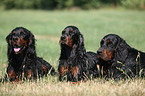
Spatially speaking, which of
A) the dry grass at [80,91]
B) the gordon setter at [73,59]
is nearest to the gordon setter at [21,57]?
the gordon setter at [73,59]

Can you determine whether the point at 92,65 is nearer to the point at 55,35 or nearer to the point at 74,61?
the point at 74,61

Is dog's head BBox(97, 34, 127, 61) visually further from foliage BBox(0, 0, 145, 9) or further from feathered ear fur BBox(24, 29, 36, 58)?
foliage BBox(0, 0, 145, 9)

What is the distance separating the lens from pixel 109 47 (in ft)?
19.4

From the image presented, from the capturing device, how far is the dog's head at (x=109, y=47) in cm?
577

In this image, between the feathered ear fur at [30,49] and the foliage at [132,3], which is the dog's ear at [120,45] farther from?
the foliage at [132,3]

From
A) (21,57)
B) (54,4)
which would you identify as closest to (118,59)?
(21,57)

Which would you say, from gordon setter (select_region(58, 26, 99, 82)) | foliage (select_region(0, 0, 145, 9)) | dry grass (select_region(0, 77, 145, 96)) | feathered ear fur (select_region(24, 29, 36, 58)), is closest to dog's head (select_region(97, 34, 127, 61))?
gordon setter (select_region(58, 26, 99, 82))

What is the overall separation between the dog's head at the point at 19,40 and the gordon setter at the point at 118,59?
71.9 inches

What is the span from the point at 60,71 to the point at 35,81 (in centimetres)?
67

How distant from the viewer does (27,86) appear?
17.5ft

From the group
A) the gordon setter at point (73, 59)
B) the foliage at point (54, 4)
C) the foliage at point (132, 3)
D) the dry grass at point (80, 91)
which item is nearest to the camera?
the dry grass at point (80, 91)

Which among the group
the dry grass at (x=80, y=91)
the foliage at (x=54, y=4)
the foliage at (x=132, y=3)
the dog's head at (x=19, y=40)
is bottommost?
the dry grass at (x=80, y=91)

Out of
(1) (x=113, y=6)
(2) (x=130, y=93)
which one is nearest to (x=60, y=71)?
(2) (x=130, y=93)

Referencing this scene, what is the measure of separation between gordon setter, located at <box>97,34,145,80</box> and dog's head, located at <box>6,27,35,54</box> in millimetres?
1825
